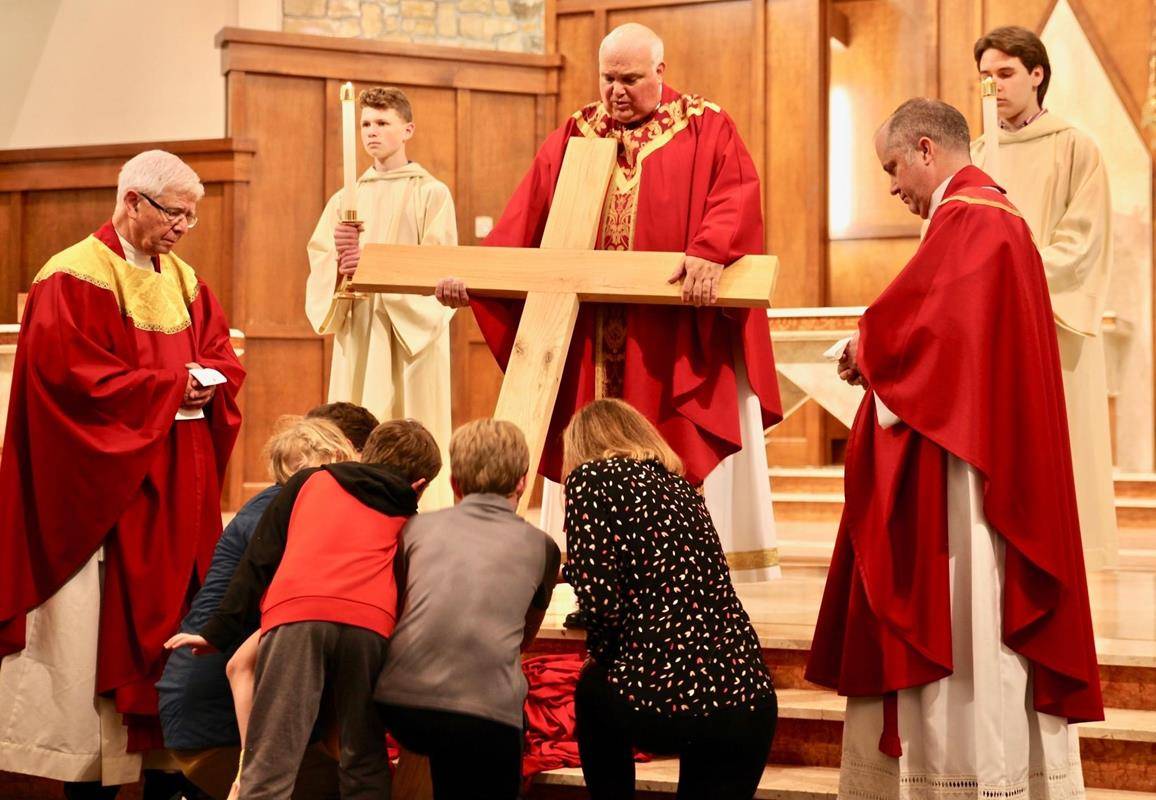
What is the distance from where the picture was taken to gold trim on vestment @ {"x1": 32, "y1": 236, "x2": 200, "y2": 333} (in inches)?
167

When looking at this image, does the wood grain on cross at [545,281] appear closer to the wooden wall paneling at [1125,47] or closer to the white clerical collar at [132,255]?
the white clerical collar at [132,255]

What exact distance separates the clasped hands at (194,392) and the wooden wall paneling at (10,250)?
575 cm

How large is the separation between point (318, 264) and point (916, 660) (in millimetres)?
3884

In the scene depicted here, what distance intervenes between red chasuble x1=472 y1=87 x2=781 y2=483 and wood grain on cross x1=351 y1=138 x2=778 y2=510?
0.26 m

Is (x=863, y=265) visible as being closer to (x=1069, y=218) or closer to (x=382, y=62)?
(x=382, y=62)

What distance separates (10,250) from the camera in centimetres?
952

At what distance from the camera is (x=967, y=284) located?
342 centimetres

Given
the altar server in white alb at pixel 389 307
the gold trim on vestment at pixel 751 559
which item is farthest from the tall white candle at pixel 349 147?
the gold trim on vestment at pixel 751 559

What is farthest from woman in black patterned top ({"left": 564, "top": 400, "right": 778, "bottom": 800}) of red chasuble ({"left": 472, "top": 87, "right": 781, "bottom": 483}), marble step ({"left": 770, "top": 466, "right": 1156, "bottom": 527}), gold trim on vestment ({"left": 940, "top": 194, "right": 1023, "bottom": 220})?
marble step ({"left": 770, "top": 466, "right": 1156, "bottom": 527})

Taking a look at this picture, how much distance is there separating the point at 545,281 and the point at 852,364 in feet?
3.51

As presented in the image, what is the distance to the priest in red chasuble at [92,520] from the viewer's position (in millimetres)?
4176

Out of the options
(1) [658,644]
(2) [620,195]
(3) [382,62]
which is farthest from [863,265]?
(1) [658,644]

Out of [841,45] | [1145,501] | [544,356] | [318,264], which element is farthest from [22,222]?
[1145,501]

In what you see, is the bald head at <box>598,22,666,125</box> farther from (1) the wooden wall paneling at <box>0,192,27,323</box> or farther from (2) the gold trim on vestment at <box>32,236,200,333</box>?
(1) the wooden wall paneling at <box>0,192,27,323</box>
